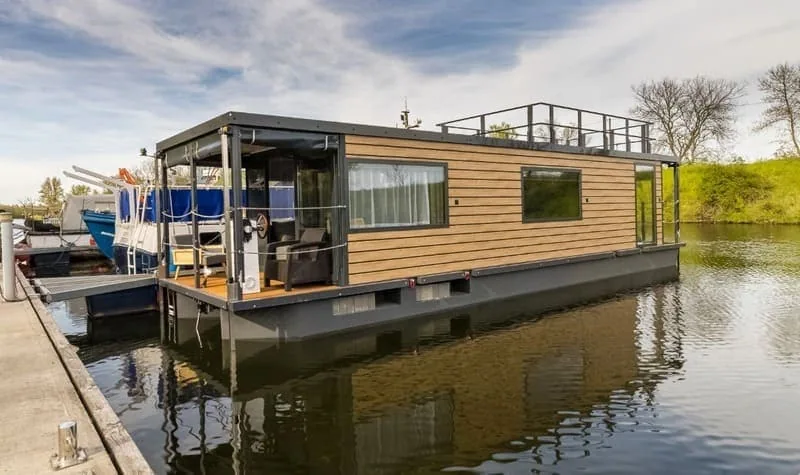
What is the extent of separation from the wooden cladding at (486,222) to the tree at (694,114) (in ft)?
78.3

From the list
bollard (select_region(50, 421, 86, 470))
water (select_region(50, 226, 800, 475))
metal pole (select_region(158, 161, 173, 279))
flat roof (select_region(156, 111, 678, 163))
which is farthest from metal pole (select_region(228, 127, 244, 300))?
bollard (select_region(50, 421, 86, 470))

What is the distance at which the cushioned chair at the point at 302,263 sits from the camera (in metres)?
7.21

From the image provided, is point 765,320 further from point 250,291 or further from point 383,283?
point 250,291

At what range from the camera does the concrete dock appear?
9.86ft

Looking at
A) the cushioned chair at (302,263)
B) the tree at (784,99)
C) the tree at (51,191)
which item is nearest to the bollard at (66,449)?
the cushioned chair at (302,263)

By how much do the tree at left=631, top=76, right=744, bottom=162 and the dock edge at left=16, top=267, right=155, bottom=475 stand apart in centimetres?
→ 3385

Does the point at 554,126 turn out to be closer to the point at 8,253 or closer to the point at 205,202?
the point at 205,202

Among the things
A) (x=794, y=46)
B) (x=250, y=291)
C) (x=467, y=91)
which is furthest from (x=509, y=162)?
(x=794, y=46)

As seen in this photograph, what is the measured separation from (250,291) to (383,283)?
6.23 feet

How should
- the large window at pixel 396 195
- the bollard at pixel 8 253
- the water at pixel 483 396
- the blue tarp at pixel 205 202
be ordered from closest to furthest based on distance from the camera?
the water at pixel 483 396 < the large window at pixel 396 195 < the bollard at pixel 8 253 < the blue tarp at pixel 205 202

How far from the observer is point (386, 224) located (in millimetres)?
8133

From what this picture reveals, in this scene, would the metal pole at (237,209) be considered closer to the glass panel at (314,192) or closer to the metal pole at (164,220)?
the glass panel at (314,192)

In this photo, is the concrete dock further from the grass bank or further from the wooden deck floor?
the grass bank

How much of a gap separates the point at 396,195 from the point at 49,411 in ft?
17.5
